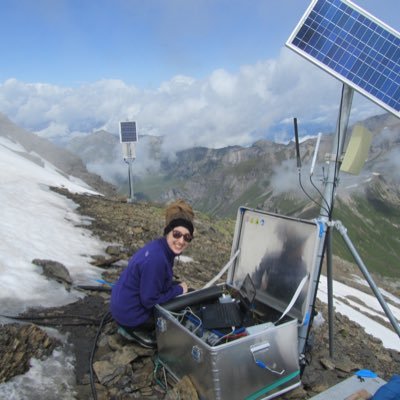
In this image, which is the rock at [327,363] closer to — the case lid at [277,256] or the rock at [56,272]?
the case lid at [277,256]

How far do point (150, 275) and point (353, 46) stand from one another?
5.94 m

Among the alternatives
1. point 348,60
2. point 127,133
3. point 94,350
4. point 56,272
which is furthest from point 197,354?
point 127,133

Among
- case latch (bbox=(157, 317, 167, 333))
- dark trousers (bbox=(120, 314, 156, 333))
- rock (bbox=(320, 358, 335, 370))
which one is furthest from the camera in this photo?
rock (bbox=(320, 358, 335, 370))

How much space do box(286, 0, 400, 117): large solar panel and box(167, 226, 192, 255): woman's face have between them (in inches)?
161

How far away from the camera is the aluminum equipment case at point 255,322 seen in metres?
5.11

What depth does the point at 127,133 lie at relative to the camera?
25422 millimetres

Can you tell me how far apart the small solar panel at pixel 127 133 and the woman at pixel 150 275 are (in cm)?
1970

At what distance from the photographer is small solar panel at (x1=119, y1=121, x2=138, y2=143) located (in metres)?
25.4

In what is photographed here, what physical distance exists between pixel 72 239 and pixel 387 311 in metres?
9.54

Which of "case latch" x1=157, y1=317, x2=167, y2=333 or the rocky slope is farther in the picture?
"case latch" x1=157, y1=317, x2=167, y2=333

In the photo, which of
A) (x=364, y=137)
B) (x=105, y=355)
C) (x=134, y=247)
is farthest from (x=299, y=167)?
(x=134, y=247)

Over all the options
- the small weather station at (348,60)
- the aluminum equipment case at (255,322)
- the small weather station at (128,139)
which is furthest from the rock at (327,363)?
the small weather station at (128,139)

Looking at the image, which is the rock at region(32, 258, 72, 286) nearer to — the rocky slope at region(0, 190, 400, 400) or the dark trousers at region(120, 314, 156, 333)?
the rocky slope at region(0, 190, 400, 400)

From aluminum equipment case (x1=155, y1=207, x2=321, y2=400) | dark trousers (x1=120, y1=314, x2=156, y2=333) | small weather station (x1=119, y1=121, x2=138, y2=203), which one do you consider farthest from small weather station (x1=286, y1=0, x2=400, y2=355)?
small weather station (x1=119, y1=121, x2=138, y2=203)
